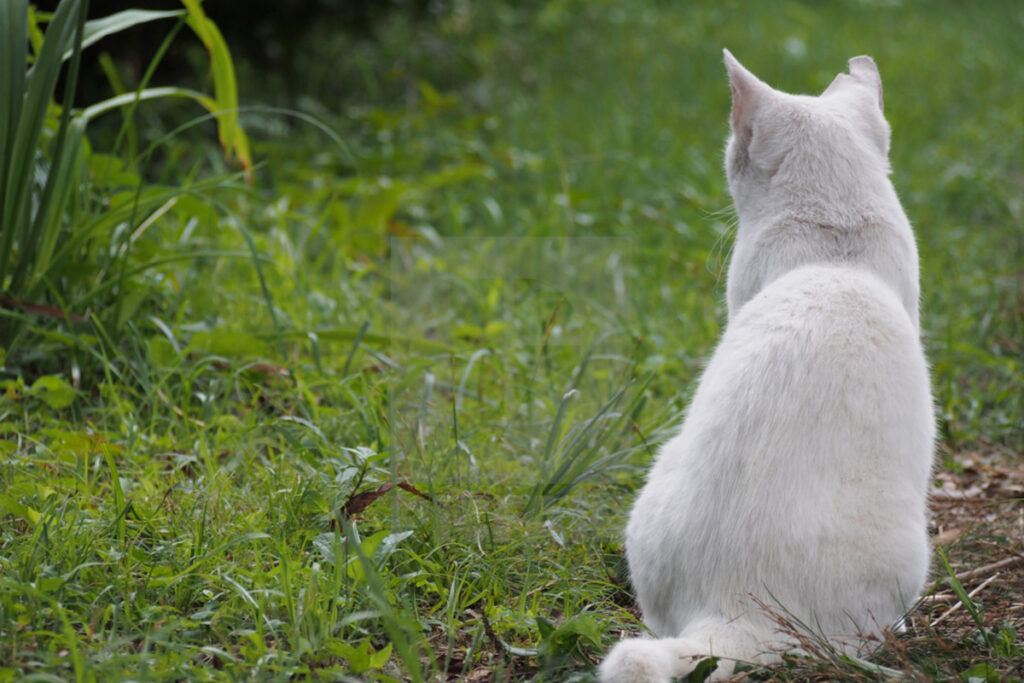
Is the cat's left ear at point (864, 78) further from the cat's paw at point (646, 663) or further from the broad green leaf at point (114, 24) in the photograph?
the broad green leaf at point (114, 24)

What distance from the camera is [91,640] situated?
176cm

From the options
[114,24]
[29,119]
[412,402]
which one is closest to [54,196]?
[29,119]

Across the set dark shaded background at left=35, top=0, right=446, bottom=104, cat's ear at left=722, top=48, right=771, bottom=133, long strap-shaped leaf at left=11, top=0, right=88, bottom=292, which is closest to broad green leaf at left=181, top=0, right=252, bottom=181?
long strap-shaped leaf at left=11, top=0, right=88, bottom=292

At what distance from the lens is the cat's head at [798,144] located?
84.4 inches

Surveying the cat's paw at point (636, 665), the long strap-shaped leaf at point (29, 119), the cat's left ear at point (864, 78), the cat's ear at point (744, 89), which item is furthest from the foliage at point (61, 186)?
the cat's paw at point (636, 665)

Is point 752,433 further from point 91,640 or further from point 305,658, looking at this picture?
point 91,640

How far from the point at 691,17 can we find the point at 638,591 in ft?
26.2

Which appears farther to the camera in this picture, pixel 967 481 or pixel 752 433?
A: pixel 967 481

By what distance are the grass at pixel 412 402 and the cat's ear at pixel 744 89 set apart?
1.59 ft

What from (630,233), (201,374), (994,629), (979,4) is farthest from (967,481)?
(979,4)

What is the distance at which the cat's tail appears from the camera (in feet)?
5.13

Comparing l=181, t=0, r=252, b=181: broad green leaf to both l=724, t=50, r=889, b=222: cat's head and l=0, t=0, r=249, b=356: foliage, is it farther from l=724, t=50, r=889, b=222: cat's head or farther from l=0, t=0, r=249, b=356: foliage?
l=724, t=50, r=889, b=222: cat's head

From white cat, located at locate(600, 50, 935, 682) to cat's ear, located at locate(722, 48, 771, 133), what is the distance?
456 millimetres

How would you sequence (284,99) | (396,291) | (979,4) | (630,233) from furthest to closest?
1. (979,4)
2. (284,99)
3. (630,233)
4. (396,291)
